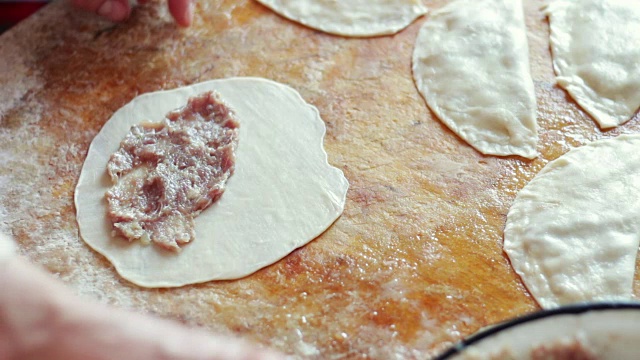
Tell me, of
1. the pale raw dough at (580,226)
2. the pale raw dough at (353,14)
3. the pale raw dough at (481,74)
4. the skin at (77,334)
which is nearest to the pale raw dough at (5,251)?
the skin at (77,334)

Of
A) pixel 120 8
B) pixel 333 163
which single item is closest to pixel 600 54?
pixel 333 163

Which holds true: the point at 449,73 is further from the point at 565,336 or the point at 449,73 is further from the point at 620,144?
the point at 565,336

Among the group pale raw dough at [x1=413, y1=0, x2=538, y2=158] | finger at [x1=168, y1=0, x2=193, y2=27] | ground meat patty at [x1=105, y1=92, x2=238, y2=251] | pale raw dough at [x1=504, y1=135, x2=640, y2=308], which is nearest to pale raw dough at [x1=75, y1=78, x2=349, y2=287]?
ground meat patty at [x1=105, y1=92, x2=238, y2=251]

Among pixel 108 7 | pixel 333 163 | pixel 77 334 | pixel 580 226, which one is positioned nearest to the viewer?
pixel 77 334

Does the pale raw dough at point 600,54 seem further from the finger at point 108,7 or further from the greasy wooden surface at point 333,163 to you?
the finger at point 108,7

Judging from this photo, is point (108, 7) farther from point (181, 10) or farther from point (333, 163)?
point (333, 163)

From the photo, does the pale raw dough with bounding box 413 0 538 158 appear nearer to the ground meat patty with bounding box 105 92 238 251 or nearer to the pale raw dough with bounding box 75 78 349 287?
the pale raw dough with bounding box 75 78 349 287
